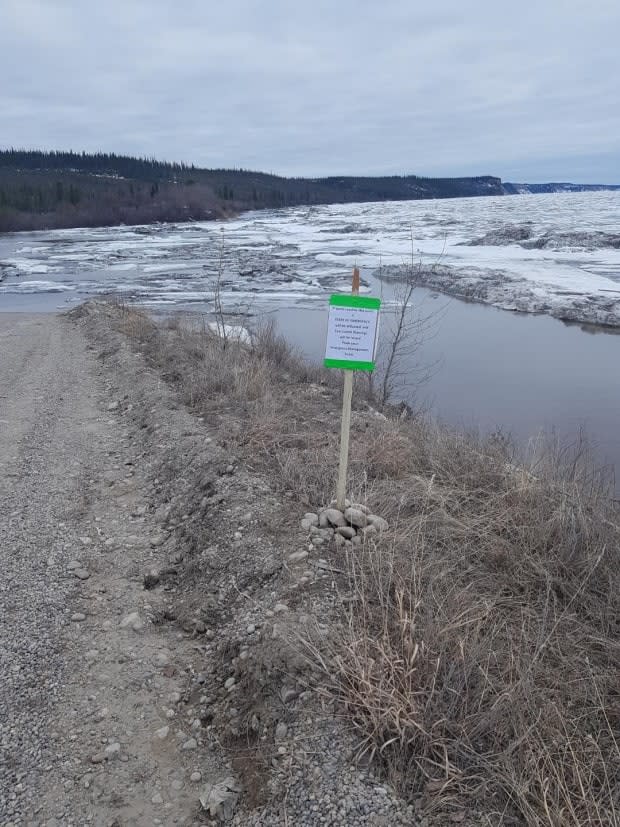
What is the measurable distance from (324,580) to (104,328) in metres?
11.1

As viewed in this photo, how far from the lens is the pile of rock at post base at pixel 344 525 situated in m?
4.11

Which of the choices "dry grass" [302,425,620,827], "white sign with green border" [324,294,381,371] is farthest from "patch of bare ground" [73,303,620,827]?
"white sign with green border" [324,294,381,371]

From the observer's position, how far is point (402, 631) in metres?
2.98

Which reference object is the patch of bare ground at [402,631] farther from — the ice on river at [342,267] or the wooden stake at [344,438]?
the ice on river at [342,267]

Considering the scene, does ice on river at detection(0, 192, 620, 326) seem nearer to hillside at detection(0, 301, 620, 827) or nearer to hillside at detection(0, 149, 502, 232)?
hillside at detection(0, 301, 620, 827)

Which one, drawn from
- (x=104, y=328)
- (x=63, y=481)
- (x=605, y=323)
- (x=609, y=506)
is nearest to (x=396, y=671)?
(x=609, y=506)

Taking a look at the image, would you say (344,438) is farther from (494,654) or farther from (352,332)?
(494,654)

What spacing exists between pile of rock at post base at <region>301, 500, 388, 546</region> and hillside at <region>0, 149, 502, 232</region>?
71128mm

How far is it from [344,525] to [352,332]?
54.4 inches

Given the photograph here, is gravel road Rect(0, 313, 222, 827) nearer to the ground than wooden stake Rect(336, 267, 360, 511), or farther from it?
nearer to the ground

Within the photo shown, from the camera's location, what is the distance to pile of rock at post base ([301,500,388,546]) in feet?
13.5

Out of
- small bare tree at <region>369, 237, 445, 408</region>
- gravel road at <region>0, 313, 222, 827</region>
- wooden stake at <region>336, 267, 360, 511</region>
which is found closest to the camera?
gravel road at <region>0, 313, 222, 827</region>

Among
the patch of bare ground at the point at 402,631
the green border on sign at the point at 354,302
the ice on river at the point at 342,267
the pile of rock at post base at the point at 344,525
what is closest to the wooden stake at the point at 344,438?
the pile of rock at post base at the point at 344,525

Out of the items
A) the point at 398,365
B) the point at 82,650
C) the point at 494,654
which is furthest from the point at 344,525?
the point at 398,365
